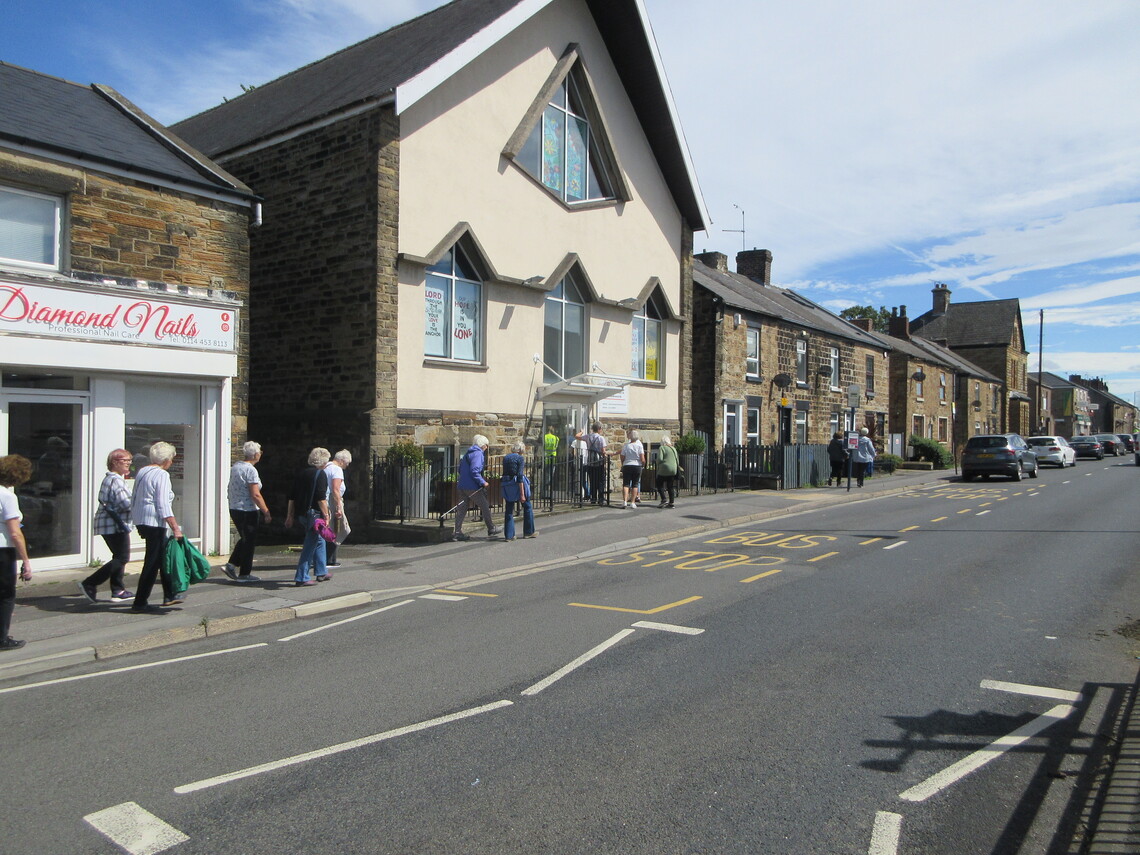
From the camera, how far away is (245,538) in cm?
1033

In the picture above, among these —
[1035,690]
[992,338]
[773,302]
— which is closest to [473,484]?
[1035,690]

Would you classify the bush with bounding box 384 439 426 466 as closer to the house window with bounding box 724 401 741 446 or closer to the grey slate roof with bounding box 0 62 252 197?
the grey slate roof with bounding box 0 62 252 197

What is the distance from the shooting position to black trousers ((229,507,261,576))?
10.3 metres

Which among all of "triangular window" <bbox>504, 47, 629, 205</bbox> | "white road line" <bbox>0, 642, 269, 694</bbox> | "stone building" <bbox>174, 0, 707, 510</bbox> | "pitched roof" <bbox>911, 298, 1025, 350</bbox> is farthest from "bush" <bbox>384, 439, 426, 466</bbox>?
"pitched roof" <bbox>911, 298, 1025, 350</bbox>

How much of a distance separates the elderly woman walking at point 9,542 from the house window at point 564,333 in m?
12.3

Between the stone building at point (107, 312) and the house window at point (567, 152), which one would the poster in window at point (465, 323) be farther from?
the stone building at point (107, 312)

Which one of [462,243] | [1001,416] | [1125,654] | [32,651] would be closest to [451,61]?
[462,243]

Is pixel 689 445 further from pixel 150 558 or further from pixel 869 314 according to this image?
pixel 869 314

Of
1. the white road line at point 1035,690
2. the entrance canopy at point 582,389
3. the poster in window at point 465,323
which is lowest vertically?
the white road line at point 1035,690

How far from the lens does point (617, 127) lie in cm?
2069

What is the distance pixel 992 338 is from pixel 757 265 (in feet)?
131

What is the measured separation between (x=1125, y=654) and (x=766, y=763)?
4.21 m

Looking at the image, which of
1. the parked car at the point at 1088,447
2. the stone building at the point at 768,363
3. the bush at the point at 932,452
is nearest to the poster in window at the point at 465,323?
the stone building at the point at 768,363

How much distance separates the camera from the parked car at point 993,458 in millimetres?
29719
